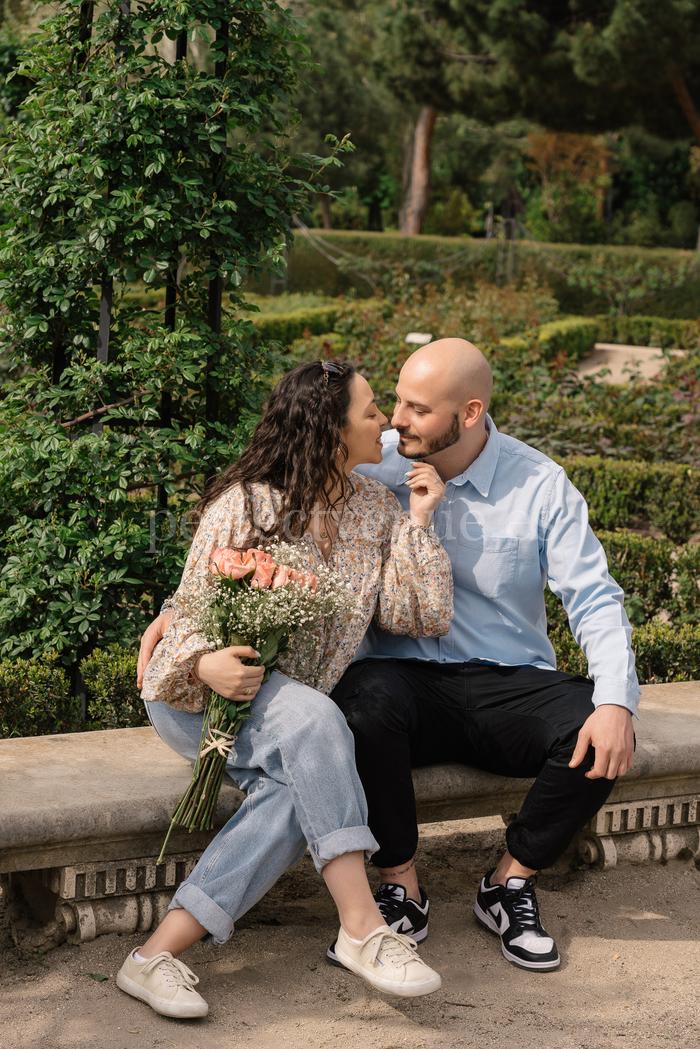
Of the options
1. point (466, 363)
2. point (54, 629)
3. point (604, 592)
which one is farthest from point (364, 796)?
point (54, 629)

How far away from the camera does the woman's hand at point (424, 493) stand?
2785 millimetres

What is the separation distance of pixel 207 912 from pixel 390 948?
362 mm

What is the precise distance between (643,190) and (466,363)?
115 ft

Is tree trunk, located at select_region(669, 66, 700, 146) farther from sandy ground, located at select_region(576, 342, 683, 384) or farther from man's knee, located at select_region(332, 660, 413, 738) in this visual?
man's knee, located at select_region(332, 660, 413, 738)

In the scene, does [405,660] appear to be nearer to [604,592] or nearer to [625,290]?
[604,592]

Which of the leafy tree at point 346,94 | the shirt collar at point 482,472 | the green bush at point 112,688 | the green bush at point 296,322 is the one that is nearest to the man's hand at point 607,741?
the shirt collar at point 482,472

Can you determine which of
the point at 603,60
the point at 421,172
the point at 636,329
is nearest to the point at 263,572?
the point at 603,60

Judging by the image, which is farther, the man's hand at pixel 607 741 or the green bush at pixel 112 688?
the green bush at pixel 112 688

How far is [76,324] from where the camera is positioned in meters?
3.53

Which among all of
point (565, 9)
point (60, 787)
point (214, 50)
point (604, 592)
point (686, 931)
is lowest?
point (686, 931)

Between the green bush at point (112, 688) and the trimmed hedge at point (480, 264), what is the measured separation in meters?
18.1

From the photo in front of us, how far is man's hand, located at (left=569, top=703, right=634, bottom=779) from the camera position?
2590 mm

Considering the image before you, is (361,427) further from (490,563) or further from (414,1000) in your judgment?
(414,1000)

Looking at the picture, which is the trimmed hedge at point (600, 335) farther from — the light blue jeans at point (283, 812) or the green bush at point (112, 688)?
the light blue jeans at point (283, 812)
